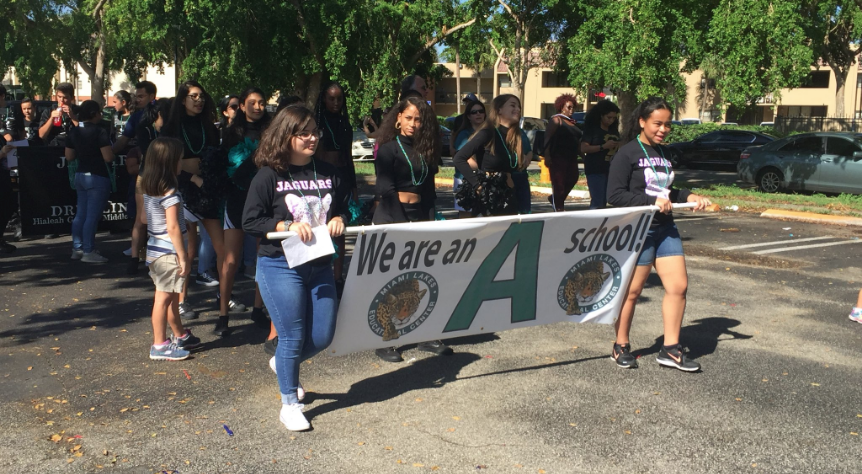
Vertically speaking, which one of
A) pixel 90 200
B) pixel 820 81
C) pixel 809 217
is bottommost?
pixel 809 217

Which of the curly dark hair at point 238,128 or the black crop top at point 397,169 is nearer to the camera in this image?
the black crop top at point 397,169

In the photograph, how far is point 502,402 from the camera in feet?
16.6

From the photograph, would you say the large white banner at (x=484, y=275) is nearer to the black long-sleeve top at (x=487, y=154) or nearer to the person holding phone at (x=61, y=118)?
the black long-sleeve top at (x=487, y=154)

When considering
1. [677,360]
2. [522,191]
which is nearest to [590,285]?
[677,360]

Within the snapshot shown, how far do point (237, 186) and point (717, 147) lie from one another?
86.4 feet

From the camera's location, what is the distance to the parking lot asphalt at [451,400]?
427cm

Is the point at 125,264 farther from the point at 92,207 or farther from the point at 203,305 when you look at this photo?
the point at 203,305

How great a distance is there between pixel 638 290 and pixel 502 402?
142 centimetres

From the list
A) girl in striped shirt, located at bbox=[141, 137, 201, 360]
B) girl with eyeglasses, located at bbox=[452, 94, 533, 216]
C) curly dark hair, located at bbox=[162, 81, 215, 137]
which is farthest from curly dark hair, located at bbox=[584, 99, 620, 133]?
girl in striped shirt, located at bbox=[141, 137, 201, 360]

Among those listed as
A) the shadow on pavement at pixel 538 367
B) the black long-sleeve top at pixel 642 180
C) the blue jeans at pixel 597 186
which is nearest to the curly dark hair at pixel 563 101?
the blue jeans at pixel 597 186

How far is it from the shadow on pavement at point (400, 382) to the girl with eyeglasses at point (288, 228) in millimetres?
472

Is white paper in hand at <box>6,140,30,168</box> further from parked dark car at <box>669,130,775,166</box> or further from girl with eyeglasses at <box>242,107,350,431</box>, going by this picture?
parked dark car at <box>669,130,775,166</box>

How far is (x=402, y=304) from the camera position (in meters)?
5.09

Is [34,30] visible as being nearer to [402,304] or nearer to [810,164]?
[810,164]
